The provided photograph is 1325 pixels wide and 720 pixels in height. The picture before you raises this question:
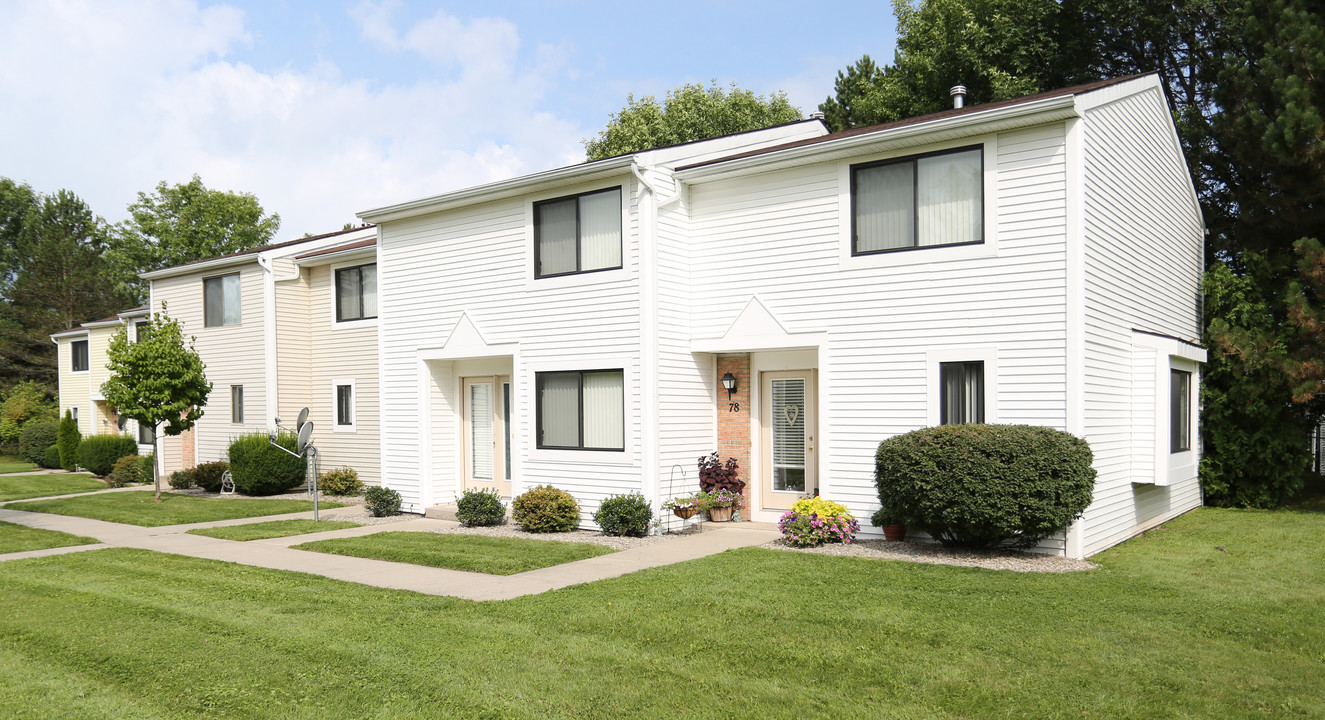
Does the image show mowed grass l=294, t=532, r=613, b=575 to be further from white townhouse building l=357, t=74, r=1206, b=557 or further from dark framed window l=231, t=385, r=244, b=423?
dark framed window l=231, t=385, r=244, b=423

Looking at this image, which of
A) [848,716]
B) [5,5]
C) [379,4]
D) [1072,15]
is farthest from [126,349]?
[1072,15]

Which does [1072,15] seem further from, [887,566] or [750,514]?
[887,566]

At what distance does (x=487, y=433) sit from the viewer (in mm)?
15891

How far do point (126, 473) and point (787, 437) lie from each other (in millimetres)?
18925

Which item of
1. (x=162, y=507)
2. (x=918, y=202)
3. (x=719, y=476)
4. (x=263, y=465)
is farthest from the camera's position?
(x=263, y=465)

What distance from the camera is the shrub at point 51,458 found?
30.0 m

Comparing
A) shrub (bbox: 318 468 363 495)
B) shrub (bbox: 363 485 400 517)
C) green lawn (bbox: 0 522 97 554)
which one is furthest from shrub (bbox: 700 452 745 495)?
shrub (bbox: 318 468 363 495)

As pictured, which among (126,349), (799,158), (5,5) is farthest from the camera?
(126,349)

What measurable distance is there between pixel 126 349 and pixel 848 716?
1830 centimetres

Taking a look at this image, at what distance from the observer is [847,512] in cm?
1153

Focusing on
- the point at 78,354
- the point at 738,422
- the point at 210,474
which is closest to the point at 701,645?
the point at 738,422

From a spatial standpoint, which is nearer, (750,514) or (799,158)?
(799,158)

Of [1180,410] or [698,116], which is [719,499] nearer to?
[1180,410]

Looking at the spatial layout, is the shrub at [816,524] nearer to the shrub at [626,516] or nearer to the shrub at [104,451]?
the shrub at [626,516]
